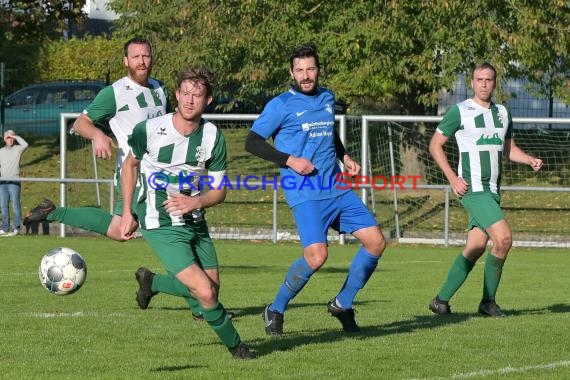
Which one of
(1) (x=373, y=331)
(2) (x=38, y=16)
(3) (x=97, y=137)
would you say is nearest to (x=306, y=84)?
(3) (x=97, y=137)

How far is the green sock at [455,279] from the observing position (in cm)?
1059

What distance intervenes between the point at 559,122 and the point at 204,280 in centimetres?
1402

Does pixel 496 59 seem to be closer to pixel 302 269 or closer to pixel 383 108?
pixel 383 108

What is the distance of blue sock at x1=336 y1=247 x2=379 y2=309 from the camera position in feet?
29.9

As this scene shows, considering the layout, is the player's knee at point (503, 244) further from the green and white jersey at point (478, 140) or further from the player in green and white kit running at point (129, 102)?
the player in green and white kit running at point (129, 102)

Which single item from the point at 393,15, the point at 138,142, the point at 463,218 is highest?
the point at 393,15

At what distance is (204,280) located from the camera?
764 centimetres

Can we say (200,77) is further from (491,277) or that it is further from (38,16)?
(38,16)

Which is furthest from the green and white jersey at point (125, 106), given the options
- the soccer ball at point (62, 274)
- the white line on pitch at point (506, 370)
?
the white line on pitch at point (506, 370)

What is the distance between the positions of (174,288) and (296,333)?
995 millimetres

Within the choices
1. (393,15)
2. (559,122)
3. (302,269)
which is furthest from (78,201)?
(302,269)

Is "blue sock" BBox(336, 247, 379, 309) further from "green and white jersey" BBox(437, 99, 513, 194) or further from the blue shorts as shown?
"green and white jersey" BBox(437, 99, 513, 194)

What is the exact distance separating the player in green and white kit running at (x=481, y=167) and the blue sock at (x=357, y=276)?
4.92 feet

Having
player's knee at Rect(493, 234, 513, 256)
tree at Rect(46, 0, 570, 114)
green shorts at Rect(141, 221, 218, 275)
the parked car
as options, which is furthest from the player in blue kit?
the parked car
